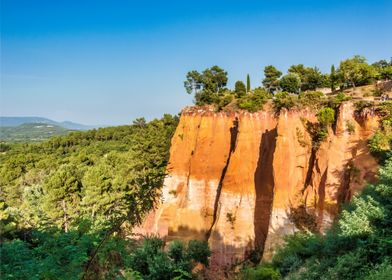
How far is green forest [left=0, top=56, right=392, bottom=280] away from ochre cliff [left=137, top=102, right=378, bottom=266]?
3.05ft

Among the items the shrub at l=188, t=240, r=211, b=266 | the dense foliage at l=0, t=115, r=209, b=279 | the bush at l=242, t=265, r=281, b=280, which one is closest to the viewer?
the dense foliage at l=0, t=115, r=209, b=279

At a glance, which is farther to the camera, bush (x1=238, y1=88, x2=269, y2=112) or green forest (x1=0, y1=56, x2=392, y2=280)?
bush (x1=238, y1=88, x2=269, y2=112)

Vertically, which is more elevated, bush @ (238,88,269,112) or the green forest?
bush @ (238,88,269,112)

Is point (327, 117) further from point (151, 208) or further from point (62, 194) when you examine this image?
point (62, 194)

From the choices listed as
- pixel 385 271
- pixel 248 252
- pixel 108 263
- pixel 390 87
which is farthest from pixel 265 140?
pixel 108 263

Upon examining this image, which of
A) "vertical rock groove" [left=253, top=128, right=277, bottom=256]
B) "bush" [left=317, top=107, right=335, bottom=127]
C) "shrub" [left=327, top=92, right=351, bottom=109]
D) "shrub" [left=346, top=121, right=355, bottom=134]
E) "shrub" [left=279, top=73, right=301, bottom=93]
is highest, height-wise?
"shrub" [left=279, top=73, right=301, bottom=93]

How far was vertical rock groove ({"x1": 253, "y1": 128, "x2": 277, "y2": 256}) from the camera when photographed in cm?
2222

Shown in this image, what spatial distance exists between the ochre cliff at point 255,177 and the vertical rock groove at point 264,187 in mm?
61

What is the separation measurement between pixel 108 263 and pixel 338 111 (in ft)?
60.1

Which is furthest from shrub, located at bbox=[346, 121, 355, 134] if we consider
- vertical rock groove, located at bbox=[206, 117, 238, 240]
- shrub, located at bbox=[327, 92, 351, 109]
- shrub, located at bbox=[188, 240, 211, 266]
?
shrub, located at bbox=[188, 240, 211, 266]

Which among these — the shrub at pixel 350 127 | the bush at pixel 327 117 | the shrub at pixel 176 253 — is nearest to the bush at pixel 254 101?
the bush at pixel 327 117

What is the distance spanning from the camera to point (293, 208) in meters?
20.7

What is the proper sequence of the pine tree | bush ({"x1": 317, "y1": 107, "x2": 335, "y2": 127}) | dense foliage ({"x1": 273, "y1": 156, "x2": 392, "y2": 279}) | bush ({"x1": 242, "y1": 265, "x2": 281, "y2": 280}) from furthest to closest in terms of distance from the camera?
the pine tree
bush ({"x1": 317, "y1": 107, "x2": 335, "y2": 127})
bush ({"x1": 242, "y1": 265, "x2": 281, "y2": 280})
dense foliage ({"x1": 273, "y1": 156, "x2": 392, "y2": 279})

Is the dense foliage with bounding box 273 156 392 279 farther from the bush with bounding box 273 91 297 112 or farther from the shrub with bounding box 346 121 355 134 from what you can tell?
the bush with bounding box 273 91 297 112
